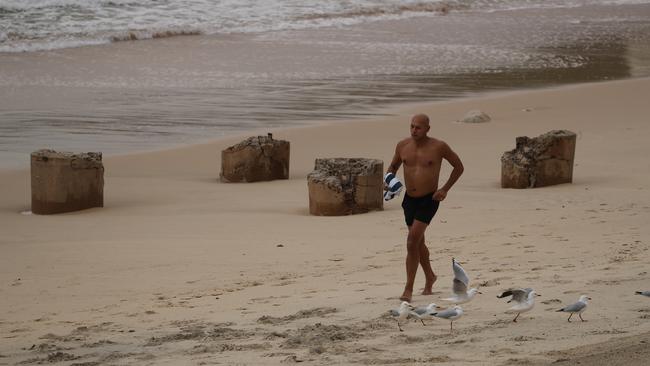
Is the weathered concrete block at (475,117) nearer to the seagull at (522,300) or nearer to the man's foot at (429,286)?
the man's foot at (429,286)

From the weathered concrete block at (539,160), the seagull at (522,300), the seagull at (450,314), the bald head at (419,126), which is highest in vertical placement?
the bald head at (419,126)

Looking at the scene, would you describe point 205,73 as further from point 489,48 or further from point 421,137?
point 421,137

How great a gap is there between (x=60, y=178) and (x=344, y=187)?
2760mm

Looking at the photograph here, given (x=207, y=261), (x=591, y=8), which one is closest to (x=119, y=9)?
(x=591, y=8)

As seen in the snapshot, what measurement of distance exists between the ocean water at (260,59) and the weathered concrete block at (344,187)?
4.47 metres

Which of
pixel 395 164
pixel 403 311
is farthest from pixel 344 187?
pixel 403 311

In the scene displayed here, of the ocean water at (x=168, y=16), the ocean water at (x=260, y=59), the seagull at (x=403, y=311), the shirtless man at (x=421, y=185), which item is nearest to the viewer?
the seagull at (x=403, y=311)

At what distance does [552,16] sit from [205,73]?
52.7 ft

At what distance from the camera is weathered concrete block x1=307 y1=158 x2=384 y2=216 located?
11516mm

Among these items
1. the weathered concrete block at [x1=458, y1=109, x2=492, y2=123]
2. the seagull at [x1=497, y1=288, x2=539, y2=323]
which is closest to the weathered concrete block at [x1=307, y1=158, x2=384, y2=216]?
the seagull at [x1=497, y1=288, x2=539, y2=323]

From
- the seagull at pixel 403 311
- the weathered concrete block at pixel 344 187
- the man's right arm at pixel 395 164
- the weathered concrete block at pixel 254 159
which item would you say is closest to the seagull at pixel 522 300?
the seagull at pixel 403 311

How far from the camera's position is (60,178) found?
11.9 meters

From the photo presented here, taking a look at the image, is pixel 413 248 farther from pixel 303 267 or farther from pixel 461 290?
pixel 303 267

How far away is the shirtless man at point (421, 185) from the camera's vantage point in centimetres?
802
